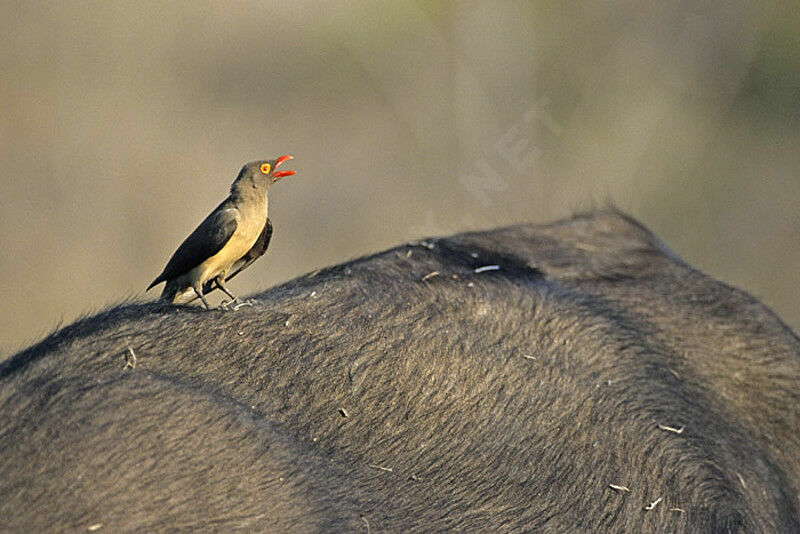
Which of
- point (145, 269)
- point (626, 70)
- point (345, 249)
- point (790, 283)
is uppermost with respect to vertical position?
point (626, 70)

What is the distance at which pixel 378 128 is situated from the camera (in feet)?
45.5

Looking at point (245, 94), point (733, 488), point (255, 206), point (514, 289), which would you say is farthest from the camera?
point (245, 94)

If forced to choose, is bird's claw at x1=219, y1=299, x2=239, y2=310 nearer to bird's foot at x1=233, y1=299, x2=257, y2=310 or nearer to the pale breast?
bird's foot at x1=233, y1=299, x2=257, y2=310

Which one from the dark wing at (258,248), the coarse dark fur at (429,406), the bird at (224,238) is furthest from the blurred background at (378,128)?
the bird at (224,238)

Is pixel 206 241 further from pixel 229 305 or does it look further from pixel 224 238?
pixel 229 305

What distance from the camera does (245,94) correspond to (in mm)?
12680

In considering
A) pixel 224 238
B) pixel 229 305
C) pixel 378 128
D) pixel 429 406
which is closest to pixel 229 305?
pixel 229 305

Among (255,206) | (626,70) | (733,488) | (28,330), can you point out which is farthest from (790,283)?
(255,206)

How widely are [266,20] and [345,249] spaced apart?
3.29m

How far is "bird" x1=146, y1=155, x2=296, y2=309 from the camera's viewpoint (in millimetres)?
3676

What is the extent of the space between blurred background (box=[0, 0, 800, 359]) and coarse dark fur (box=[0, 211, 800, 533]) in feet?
16.6

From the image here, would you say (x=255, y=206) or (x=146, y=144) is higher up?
(x=146, y=144)

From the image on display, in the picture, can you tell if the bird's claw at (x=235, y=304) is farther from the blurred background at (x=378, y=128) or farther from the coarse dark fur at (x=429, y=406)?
the blurred background at (x=378, y=128)

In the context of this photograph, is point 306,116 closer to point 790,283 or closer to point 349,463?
point 790,283
